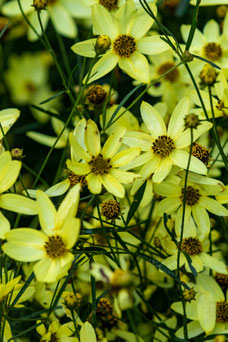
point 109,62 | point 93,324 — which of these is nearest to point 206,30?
point 109,62

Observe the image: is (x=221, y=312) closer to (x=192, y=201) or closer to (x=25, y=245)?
(x=192, y=201)

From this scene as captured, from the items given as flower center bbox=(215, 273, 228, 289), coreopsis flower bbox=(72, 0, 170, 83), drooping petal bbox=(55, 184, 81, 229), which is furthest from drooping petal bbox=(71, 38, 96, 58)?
flower center bbox=(215, 273, 228, 289)

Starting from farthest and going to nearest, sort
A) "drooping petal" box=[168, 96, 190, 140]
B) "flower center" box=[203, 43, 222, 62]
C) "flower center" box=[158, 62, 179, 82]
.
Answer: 1. "flower center" box=[158, 62, 179, 82]
2. "flower center" box=[203, 43, 222, 62]
3. "drooping petal" box=[168, 96, 190, 140]

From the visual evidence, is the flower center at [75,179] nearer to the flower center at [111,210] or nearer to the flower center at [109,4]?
the flower center at [111,210]

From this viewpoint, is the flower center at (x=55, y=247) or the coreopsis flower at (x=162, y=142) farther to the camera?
the coreopsis flower at (x=162, y=142)

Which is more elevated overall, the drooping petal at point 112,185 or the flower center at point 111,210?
the drooping petal at point 112,185

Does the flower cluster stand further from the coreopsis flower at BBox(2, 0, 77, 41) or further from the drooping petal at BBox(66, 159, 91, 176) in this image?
the coreopsis flower at BBox(2, 0, 77, 41)

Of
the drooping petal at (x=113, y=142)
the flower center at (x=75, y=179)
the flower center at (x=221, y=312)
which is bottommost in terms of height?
the flower center at (x=221, y=312)

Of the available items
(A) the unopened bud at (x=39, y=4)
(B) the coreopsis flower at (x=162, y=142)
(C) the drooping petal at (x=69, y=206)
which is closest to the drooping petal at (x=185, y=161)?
(B) the coreopsis flower at (x=162, y=142)
